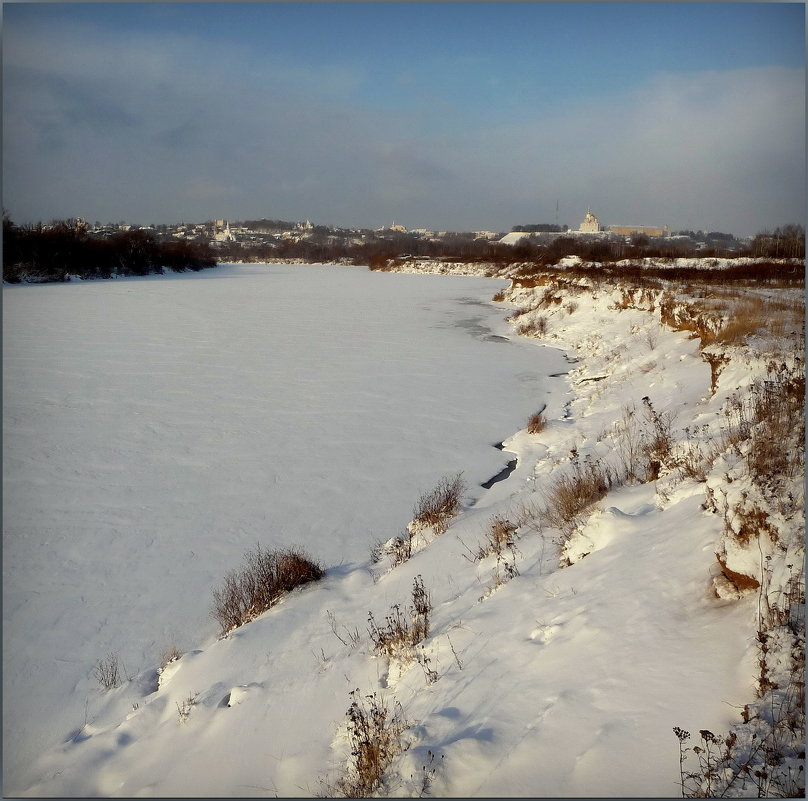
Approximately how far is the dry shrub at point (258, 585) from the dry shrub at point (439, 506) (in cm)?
135

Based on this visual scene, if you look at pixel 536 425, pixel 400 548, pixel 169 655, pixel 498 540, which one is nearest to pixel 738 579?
pixel 498 540

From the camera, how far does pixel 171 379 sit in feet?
41.9

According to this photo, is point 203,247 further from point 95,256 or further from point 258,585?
point 258,585

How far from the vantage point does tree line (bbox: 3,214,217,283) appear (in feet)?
106

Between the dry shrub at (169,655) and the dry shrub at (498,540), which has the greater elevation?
the dry shrub at (498,540)

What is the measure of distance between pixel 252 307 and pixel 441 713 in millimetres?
26479

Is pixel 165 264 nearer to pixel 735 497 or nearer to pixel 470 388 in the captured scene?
pixel 470 388

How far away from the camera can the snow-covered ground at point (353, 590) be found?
8.64ft

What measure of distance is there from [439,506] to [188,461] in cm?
392

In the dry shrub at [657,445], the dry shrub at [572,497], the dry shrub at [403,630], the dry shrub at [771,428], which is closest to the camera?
the dry shrub at [771,428]

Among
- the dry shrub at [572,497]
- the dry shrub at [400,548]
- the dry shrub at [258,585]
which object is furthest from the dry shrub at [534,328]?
the dry shrub at [258,585]

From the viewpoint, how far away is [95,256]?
43.0 metres

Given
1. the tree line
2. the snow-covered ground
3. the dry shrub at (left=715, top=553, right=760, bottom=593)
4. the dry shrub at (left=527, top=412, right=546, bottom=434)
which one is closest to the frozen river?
the snow-covered ground

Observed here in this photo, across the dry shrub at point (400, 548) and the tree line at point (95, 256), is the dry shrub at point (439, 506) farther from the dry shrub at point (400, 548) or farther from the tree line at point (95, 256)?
the tree line at point (95, 256)
